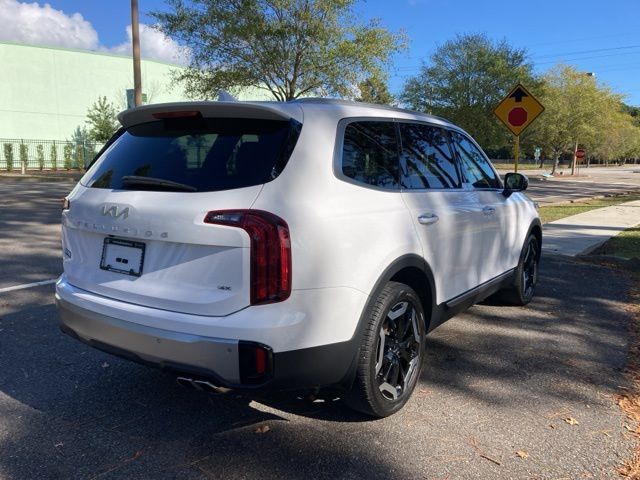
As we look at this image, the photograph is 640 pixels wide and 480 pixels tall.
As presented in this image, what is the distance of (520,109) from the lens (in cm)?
1164

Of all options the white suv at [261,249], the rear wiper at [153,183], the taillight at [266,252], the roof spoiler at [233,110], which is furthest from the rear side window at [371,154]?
the rear wiper at [153,183]

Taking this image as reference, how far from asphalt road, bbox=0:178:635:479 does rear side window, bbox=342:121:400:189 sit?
1.30 metres

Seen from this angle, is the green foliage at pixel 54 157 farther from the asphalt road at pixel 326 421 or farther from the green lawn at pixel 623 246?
the asphalt road at pixel 326 421

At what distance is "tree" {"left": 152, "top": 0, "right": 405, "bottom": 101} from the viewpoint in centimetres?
2130

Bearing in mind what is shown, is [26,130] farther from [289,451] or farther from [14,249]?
[289,451]

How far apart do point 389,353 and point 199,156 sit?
5.21ft

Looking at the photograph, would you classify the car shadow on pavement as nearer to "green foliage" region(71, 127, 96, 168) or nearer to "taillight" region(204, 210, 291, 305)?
"taillight" region(204, 210, 291, 305)

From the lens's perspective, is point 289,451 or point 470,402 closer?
point 289,451

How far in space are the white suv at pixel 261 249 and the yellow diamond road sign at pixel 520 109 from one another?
8.90 meters

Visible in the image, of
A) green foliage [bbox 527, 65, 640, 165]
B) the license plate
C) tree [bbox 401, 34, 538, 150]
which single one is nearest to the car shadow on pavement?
the license plate

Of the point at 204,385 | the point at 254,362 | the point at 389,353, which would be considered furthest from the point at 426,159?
the point at 204,385

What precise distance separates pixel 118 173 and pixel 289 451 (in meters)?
1.85

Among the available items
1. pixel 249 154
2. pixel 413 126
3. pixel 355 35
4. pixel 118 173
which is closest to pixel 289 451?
pixel 249 154

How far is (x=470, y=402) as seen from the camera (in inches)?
137
